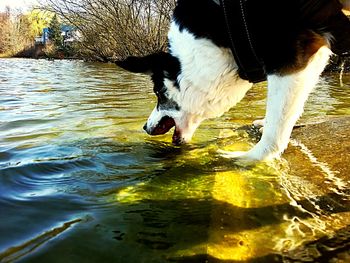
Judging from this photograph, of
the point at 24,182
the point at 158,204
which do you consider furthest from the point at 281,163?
the point at 24,182

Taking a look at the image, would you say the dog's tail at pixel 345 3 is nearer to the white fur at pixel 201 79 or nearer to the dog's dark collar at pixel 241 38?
the dog's dark collar at pixel 241 38

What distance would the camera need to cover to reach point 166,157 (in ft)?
12.4

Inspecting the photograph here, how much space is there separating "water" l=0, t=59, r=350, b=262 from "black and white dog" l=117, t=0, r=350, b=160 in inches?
18.2

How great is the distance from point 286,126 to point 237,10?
3.34 feet

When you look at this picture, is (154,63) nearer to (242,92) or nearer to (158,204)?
(242,92)

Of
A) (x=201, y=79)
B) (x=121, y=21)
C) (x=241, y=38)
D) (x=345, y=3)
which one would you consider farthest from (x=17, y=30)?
(x=345, y=3)

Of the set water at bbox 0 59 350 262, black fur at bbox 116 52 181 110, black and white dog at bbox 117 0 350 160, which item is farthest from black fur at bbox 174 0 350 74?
water at bbox 0 59 350 262

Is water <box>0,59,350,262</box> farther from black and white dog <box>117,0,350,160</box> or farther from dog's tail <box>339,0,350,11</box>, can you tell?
dog's tail <box>339,0,350,11</box>

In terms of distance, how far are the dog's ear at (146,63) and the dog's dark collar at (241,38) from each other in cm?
81

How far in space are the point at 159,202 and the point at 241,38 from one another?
1455mm

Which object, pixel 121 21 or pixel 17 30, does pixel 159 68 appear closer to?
pixel 121 21

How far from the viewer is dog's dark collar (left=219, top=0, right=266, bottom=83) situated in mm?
2982

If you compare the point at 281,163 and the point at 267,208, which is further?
the point at 281,163

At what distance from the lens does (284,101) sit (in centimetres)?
305
